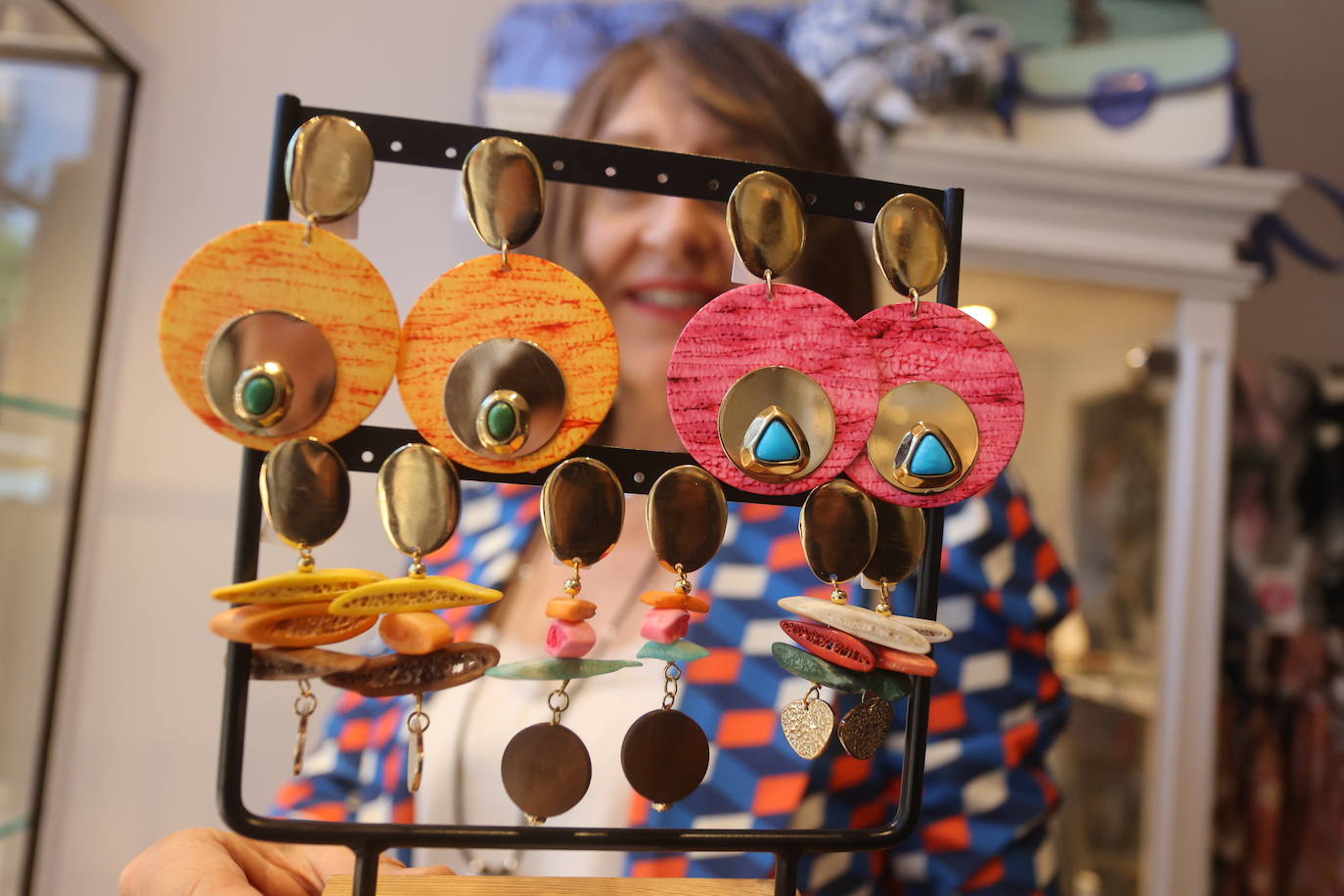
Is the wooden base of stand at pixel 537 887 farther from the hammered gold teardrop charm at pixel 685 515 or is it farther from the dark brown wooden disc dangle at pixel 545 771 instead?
the hammered gold teardrop charm at pixel 685 515

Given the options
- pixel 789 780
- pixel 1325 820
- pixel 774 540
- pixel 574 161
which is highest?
pixel 574 161

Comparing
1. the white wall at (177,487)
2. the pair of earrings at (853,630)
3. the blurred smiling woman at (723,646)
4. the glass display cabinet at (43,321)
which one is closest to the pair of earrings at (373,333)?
the pair of earrings at (853,630)

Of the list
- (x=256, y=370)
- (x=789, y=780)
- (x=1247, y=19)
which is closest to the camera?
(x=256, y=370)

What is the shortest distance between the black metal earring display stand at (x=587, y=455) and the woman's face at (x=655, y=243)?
1.21 ft

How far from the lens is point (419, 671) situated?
34cm

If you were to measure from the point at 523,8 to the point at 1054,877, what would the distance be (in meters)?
1.08

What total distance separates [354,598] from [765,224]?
218 millimetres

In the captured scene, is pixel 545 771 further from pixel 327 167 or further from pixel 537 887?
pixel 327 167

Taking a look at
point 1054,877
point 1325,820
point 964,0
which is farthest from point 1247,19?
point 1054,877

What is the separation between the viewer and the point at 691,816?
0.67 m

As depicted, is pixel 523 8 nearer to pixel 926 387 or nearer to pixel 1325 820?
pixel 926 387

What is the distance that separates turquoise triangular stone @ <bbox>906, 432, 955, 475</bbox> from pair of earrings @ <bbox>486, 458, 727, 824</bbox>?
0.27 feet

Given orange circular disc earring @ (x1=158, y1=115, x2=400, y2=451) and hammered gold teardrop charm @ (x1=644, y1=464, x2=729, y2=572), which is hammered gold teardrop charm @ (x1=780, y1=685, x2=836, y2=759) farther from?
orange circular disc earring @ (x1=158, y1=115, x2=400, y2=451)

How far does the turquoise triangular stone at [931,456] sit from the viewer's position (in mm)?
365
